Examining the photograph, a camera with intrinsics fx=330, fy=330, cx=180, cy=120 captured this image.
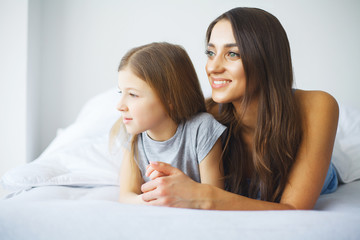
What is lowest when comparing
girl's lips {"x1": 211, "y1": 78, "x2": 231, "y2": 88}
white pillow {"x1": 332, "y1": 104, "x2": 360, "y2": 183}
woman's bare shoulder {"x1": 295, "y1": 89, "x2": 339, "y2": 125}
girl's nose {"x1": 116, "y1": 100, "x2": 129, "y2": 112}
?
white pillow {"x1": 332, "y1": 104, "x2": 360, "y2": 183}

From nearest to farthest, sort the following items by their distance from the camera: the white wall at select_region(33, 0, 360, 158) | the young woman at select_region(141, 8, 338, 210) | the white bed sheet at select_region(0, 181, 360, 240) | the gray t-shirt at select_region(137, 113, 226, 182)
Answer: the white bed sheet at select_region(0, 181, 360, 240) < the young woman at select_region(141, 8, 338, 210) < the gray t-shirt at select_region(137, 113, 226, 182) < the white wall at select_region(33, 0, 360, 158)

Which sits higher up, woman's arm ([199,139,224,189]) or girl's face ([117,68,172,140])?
girl's face ([117,68,172,140])

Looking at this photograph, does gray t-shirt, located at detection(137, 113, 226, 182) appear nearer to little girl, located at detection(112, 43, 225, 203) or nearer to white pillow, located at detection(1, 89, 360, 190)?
little girl, located at detection(112, 43, 225, 203)

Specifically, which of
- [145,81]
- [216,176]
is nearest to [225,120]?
[216,176]

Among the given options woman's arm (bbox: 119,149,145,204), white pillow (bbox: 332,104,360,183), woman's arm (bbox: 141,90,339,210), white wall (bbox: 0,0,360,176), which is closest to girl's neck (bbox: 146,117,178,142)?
woman's arm (bbox: 119,149,145,204)

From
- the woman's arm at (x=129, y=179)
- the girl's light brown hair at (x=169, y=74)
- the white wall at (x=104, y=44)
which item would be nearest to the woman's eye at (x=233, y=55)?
the girl's light brown hair at (x=169, y=74)

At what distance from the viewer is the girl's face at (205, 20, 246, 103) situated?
98 centimetres

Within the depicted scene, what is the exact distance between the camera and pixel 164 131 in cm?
112

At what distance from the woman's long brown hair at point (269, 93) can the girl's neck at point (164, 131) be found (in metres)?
0.19

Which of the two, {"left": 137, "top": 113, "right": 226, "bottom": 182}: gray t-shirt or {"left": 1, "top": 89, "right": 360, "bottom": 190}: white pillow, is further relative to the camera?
{"left": 1, "top": 89, "right": 360, "bottom": 190}: white pillow

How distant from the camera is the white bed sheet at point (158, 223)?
0.65m

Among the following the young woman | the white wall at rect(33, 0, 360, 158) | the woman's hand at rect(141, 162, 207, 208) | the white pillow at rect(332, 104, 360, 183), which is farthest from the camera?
the white wall at rect(33, 0, 360, 158)

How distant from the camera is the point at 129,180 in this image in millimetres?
1143

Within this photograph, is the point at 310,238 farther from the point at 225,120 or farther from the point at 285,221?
the point at 225,120
